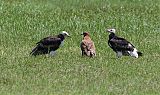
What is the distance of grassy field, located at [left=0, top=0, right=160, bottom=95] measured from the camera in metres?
15.3

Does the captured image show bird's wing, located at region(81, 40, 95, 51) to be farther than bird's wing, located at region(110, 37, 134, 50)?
No

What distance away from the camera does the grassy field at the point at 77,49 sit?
15305 mm

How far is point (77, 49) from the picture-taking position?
22.1 metres

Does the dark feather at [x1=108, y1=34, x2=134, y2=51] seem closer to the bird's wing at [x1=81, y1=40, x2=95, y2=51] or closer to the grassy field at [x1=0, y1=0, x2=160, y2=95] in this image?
the grassy field at [x1=0, y1=0, x2=160, y2=95]

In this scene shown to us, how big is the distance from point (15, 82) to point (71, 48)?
274 inches

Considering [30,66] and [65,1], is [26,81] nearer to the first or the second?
[30,66]

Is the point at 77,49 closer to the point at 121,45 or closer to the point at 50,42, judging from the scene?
the point at 50,42

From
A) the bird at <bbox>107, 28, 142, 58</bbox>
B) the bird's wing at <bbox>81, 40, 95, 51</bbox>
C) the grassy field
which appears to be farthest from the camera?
the bird at <bbox>107, 28, 142, 58</bbox>

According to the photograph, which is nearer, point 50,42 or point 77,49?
point 50,42

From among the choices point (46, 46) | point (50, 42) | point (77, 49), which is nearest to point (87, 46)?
point (50, 42)

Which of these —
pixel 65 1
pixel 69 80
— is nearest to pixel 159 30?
pixel 65 1

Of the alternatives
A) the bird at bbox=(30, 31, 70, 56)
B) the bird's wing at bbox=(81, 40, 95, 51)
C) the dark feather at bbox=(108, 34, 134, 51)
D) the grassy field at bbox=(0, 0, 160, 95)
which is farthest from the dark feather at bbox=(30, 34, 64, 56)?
the dark feather at bbox=(108, 34, 134, 51)

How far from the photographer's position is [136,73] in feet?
56.4

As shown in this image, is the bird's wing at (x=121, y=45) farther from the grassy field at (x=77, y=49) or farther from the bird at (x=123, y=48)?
the grassy field at (x=77, y=49)
